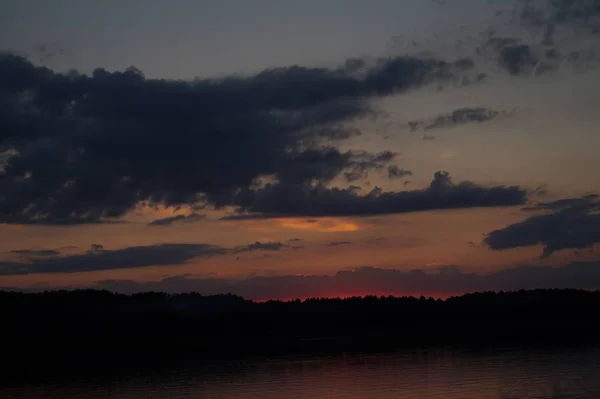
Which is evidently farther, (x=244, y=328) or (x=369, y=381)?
(x=244, y=328)

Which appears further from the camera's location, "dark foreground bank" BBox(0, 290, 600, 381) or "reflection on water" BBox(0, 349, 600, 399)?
"dark foreground bank" BBox(0, 290, 600, 381)

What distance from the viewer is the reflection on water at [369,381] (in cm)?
3894

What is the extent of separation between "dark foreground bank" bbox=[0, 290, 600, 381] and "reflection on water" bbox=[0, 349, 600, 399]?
414 inches

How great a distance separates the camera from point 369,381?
44.6 meters

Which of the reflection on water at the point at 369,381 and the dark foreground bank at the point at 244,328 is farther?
the dark foreground bank at the point at 244,328

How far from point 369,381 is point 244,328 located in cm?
5780

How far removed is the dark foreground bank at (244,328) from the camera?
232 ft

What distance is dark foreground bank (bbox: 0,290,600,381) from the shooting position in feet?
232

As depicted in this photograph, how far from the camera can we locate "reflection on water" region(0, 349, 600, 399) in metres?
38.9

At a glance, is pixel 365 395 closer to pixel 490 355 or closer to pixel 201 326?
pixel 490 355

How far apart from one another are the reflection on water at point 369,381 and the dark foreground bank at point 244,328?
34.5 feet

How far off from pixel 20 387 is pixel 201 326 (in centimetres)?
5254

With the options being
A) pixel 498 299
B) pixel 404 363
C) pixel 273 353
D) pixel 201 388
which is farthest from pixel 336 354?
pixel 498 299

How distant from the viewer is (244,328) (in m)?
101
